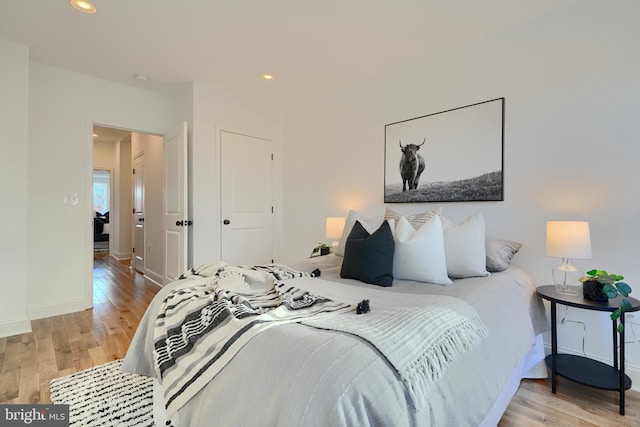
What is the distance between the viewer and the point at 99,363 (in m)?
2.12

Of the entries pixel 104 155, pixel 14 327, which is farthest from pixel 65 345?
pixel 104 155

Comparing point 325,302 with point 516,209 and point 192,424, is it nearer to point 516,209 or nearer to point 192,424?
point 192,424

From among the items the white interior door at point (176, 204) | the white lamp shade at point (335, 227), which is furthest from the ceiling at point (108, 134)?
the white lamp shade at point (335, 227)

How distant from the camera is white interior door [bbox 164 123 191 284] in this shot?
11.2ft

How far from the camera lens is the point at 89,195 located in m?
3.37

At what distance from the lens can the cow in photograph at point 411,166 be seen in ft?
9.48

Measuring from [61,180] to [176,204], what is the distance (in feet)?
3.70

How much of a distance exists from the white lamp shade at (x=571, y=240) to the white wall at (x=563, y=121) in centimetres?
36

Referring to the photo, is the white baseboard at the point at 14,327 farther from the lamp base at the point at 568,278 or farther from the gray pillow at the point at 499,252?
the lamp base at the point at 568,278

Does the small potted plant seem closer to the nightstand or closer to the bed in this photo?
the nightstand

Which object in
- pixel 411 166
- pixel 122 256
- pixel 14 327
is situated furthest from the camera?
pixel 122 256

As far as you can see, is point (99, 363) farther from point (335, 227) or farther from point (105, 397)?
point (335, 227)

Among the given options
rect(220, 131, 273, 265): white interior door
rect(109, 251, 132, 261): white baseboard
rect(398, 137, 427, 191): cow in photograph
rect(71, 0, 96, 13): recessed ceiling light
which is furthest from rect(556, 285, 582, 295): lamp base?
rect(109, 251, 132, 261): white baseboard

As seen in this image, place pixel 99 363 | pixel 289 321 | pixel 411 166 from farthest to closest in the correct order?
pixel 411 166, pixel 99 363, pixel 289 321
